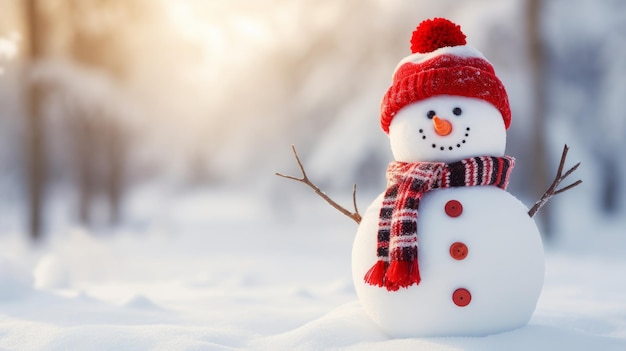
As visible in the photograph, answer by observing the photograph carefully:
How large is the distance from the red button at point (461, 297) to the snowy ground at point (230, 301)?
0.54ft

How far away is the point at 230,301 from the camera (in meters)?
4.29

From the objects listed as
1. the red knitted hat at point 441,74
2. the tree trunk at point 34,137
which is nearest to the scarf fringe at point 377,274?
the red knitted hat at point 441,74

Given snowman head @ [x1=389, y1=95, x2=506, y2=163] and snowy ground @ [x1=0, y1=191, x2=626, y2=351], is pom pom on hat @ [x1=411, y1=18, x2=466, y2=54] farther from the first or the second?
snowy ground @ [x1=0, y1=191, x2=626, y2=351]

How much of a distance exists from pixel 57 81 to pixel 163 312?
7717 mm

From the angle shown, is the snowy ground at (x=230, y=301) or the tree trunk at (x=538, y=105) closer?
the snowy ground at (x=230, y=301)

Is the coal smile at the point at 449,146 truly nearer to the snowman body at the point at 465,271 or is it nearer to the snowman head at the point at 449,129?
the snowman head at the point at 449,129

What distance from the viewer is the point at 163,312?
12.3ft

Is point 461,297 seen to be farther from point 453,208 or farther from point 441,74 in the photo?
point 441,74

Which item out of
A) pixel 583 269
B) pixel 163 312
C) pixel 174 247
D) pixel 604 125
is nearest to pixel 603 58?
pixel 604 125

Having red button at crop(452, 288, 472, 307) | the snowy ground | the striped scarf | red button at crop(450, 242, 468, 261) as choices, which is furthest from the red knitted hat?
the snowy ground

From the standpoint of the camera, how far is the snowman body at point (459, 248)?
8.44 ft

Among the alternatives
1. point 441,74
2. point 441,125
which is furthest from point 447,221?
point 441,74

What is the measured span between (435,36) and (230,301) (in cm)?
241

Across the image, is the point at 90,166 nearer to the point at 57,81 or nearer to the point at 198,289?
the point at 57,81
